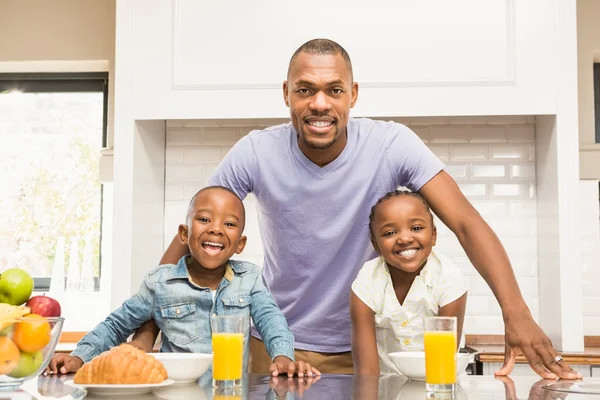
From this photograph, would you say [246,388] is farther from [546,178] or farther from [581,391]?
[546,178]

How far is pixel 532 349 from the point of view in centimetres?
150

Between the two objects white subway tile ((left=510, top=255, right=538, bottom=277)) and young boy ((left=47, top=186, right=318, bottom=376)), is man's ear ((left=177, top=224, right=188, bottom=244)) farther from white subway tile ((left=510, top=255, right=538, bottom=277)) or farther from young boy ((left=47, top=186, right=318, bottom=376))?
white subway tile ((left=510, top=255, right=538, bottom=277))

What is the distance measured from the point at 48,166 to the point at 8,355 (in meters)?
2.82

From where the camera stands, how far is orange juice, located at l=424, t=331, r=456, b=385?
1.20 metres

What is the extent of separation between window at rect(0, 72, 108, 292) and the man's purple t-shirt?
173 centimetres

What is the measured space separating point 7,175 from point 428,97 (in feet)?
6.94

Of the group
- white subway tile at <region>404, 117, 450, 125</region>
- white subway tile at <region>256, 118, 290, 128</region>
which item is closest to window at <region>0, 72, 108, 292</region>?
white subway tile at <region>256, 118, 290, 128</region>

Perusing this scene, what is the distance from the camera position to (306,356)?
219cm

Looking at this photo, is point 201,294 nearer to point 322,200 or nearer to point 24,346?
point 322,200

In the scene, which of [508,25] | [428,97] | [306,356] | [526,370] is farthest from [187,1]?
[526,370]

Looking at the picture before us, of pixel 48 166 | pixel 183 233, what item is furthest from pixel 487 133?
pixel 48 166

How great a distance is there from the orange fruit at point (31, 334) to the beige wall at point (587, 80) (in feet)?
8.50

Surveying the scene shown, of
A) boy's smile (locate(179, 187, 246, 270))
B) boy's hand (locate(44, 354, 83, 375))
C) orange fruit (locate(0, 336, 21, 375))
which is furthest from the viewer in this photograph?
boy's smile (locate(179, 187, 246, 270))

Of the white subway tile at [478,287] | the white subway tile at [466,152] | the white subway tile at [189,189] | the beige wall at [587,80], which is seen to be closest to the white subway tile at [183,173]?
the white subway tile at [189,189]
